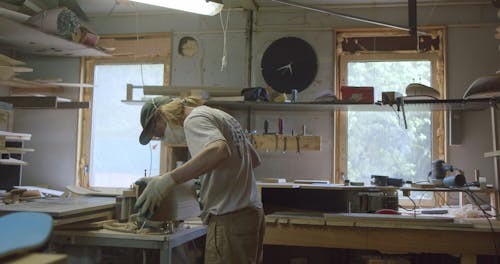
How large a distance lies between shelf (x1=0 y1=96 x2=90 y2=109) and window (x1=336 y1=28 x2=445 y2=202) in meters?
2.28

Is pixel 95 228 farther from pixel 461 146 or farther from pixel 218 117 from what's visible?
pixel 461 146

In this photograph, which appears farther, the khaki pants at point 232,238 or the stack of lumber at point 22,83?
the stack of lumber at point 22,83

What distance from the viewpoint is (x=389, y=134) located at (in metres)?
3.86

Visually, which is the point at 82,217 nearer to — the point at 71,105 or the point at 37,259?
the point at 37,259

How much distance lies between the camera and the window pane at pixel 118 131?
13.9ft

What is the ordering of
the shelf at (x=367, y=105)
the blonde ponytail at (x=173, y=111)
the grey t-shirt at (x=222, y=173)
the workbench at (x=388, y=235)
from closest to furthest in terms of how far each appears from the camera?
the grey t-shirt at (x=222, y=173), the blonde ponytail at (x=173, y=111), the workbench at (x=388, y=235), the shelf at (x=367, y=105)

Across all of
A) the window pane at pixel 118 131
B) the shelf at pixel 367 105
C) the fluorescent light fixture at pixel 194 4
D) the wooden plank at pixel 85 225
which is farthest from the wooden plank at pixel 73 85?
the wooden plank at pixel 85 225

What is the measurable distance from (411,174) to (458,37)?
1237 mm

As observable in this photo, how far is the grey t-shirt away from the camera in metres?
1.92

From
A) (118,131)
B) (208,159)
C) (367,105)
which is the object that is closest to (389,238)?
(367,105)

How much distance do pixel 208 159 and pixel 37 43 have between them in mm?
2809

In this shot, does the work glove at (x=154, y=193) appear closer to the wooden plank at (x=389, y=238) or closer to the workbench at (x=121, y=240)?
the workbench at (x=121, y=240)

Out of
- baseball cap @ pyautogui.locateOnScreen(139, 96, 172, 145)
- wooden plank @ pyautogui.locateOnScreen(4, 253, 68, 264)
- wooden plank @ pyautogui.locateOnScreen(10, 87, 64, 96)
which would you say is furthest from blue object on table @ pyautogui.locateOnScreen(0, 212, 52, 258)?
wooden plank @ pyautogui.locateOnScreen(10, 87, 64, 96)

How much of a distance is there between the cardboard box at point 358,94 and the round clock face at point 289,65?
1.71 ft
